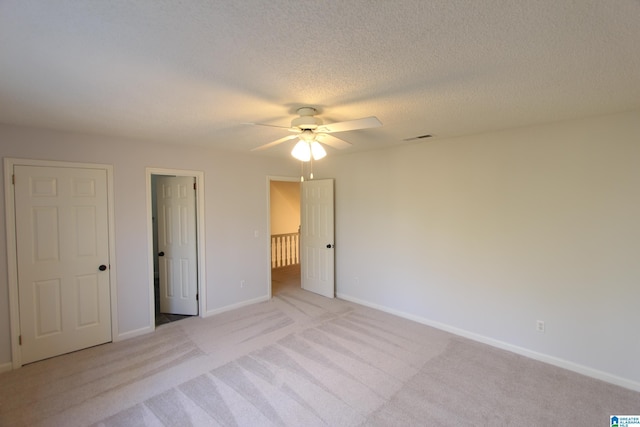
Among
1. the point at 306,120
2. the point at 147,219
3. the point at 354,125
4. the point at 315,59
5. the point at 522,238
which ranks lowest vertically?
the point at 522,238

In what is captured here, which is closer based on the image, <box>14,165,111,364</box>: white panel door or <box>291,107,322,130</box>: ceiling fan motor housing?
<box>291,107,322,130</box>: ceiling fan motor housing

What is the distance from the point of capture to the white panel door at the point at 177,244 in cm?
423

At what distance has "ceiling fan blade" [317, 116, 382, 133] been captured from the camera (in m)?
1.98

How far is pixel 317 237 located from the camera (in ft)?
17.1

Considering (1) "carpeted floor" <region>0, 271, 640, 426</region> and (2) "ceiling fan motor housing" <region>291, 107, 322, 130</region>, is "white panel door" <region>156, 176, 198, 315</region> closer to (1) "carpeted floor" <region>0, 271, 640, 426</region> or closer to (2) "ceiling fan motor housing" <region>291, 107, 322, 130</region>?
(1) "carpeted floor" <region>0, 271, 640, 426</region>

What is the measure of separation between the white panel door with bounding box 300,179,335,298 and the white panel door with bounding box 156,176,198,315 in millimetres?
1986

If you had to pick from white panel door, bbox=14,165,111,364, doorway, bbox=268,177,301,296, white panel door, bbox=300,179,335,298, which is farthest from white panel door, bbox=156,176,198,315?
doorway, bbox=268,177,301,296

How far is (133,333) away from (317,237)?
9.93 feet

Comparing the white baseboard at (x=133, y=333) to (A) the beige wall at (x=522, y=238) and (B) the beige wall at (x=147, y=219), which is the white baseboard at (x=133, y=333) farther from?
(A) the beige wall at (x=522, y=238)

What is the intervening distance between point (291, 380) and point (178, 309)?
2540 millimetres

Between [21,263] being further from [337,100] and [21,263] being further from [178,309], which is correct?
[337,100]

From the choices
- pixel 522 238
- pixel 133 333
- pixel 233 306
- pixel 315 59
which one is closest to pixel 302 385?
pixel 233 306

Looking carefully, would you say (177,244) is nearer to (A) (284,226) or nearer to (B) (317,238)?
(B) (317,238)

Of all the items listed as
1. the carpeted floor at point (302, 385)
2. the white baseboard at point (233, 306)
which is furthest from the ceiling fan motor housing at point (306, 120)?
the white baseboard at point (233, 306)
